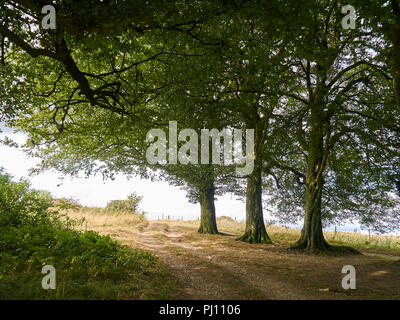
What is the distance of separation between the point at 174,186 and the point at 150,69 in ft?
37.8

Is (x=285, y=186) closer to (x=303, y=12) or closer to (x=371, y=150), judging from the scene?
(x=371, y=150)

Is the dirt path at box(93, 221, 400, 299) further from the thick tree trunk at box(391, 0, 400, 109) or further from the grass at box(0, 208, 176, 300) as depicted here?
the thick tree trunk at box(391, 0, 400, 109)

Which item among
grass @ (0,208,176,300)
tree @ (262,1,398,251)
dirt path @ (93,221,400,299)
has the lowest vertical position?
dirt path @ (93,221,400,299)

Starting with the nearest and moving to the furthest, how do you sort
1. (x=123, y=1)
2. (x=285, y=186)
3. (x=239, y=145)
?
(x=123, y=1) < (x=239, y=145) < (x=285, y=186)

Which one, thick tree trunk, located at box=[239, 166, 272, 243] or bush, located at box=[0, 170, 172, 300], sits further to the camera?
thick tree trunk, located at box=[239, 166, 272, 243]

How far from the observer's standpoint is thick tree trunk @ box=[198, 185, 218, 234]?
75.2 ft

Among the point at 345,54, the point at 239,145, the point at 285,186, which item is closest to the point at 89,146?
the point at 239,145

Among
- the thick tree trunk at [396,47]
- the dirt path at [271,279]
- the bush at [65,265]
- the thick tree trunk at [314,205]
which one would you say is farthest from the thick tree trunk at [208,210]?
the thick tree trunk at [396,47]

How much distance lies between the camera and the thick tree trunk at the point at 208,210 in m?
22.9

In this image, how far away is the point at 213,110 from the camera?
37.9 ft

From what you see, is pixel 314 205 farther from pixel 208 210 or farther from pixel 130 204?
pixel 130 204

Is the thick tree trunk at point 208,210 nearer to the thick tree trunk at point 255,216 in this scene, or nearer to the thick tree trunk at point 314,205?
the thick tree trunk at point 255,216

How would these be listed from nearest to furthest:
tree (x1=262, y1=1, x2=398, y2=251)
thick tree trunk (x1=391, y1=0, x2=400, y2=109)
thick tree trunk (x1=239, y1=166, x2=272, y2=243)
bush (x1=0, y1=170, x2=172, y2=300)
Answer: bush (x1=0, y1=170, x2=172, y2=300)
thick tree trunk (x1=391, y1=0, x2=400, y2=109)
tree (x1=262, y1=1, x2=398, y2=251)
thick tree trunk (x1=239, y1=166, x2=272, y2=243)

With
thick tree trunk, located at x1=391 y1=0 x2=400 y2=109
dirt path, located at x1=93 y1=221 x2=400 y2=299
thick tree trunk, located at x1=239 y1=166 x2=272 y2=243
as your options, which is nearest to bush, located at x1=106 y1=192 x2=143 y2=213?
thick tree trunk, located at x1=239 y1=166 x2=272 y2=243
